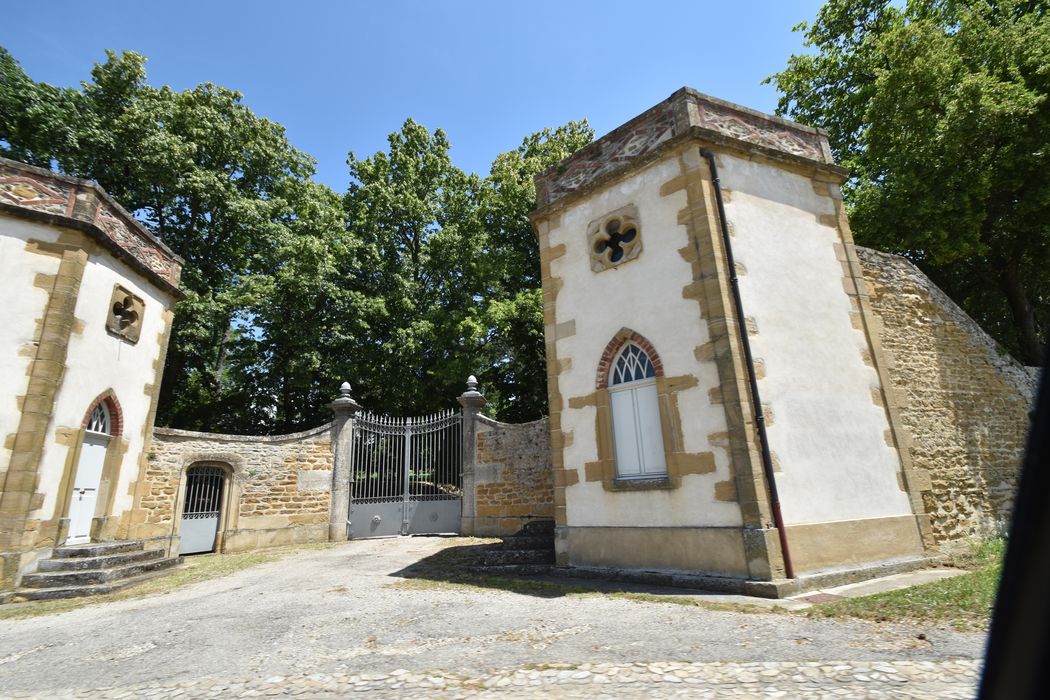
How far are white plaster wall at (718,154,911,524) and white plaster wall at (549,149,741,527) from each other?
759 mm

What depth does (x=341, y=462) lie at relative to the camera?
13844 mm

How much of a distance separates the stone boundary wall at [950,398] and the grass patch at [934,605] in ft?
7.25

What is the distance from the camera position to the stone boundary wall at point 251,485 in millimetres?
11570

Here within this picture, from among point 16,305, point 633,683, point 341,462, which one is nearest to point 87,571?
point 16,305

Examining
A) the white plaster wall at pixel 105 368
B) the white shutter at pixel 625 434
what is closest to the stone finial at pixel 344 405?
the white plaster wall at pixel 105 368

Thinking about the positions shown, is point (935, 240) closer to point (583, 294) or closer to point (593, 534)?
point (583, 294)

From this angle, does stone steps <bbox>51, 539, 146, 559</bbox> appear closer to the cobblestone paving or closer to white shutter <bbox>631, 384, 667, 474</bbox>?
the cobblestone paving

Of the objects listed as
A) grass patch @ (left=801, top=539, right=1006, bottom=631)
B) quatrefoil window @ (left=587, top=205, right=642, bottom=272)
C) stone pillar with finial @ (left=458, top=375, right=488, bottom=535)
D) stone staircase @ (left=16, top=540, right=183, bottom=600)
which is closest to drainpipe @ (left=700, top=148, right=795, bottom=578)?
grass patch @ (left=801, top=539, right=1006, bottom=631)

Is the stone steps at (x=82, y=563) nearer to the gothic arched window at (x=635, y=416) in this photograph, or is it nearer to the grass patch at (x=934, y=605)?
the gothic arched window at (x=635, y=416)

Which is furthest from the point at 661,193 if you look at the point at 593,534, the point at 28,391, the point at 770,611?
the point at 28,391

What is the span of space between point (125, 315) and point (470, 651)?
33.4 feet

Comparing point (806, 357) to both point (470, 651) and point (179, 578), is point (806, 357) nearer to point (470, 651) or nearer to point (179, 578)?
point (470, 651)

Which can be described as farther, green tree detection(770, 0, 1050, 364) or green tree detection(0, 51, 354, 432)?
green tree detection(0, 51, 354, 432)

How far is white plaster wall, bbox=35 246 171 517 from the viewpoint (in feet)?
30.0
